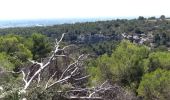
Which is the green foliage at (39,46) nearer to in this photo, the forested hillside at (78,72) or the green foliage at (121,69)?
the forested hillside at (78,72)

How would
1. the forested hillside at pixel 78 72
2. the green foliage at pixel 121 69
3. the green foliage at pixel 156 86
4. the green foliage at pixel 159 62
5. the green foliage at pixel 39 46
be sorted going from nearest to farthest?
the forested hillside at pixel 78 72 < the green foliage at pixel 156 86 < the green foliage at pixel 121 69 < the green foliage at pixel 159 62 < the green foliage at pixel 39 46

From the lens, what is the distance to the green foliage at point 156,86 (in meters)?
17.7

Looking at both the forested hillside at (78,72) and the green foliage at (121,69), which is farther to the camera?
the green foliage at (121,69)

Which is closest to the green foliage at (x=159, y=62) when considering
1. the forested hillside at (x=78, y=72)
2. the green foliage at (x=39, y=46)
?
the forested hillside at (x=78, y=72)

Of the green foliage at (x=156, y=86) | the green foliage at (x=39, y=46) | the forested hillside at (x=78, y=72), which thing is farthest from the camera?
the green foliage at (x=39, y=46)

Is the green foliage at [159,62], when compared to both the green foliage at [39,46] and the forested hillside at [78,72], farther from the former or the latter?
the green foliage at [39,46]

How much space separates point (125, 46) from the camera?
24516 millimetres

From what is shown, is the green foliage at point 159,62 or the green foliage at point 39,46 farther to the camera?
the green foliage at point 39,46

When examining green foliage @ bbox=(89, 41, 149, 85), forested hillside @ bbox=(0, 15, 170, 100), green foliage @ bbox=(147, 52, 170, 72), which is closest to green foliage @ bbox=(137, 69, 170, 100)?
forested hillside @ bbox=(0, 15, 170, 100)

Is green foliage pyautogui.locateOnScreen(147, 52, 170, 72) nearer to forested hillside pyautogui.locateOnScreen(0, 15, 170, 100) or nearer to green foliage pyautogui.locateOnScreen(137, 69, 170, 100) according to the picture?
forested hillside pyautogui.locateOnScreen(0, 15, 170, 100)

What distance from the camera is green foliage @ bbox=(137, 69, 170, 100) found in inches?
695

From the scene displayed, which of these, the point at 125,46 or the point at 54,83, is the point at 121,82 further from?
the point at 54,83

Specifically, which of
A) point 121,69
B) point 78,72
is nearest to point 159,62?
point 121,69

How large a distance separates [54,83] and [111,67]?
36.0 ft
